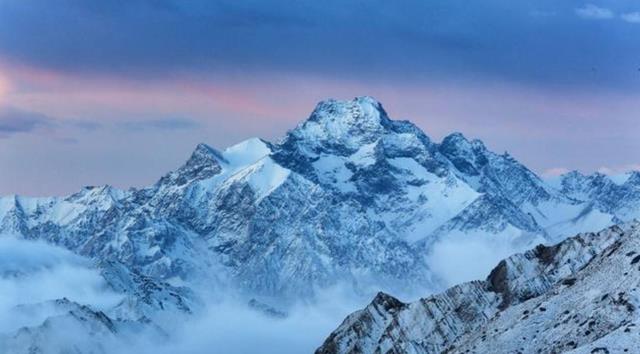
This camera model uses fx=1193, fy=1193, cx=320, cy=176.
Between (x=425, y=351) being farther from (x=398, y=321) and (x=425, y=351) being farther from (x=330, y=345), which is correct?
(x=330, y=345)

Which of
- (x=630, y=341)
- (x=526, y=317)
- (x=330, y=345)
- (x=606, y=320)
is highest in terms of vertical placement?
(x=330, y=345)

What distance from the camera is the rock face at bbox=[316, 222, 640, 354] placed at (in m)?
110

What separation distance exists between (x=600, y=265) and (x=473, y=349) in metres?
15.9

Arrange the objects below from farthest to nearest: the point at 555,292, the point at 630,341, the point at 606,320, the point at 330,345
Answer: the point at 330,345 → the point at 555,292 → the point at 606,320 → the point at 630,341

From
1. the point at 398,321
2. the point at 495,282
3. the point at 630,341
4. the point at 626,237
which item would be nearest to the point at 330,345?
the point at 398,321

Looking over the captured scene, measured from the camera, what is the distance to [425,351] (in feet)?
484

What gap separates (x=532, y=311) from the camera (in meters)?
125

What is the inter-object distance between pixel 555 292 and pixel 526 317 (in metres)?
4.62

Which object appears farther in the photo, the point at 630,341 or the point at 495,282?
the point at 495,282

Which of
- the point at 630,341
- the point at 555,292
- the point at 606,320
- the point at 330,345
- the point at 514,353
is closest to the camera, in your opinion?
the point at 630,341

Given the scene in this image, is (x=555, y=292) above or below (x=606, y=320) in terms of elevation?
above

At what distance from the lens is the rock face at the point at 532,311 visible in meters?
110

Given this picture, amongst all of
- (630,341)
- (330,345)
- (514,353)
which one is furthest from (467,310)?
(630,341)

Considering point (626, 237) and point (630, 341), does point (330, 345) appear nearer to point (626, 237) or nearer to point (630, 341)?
point (626, 237)
